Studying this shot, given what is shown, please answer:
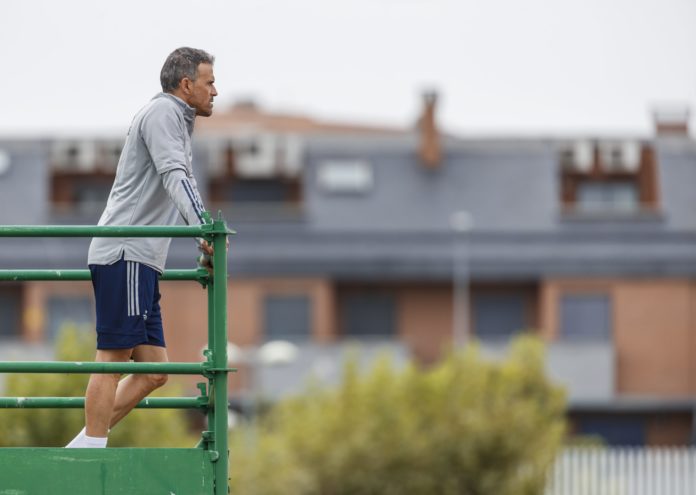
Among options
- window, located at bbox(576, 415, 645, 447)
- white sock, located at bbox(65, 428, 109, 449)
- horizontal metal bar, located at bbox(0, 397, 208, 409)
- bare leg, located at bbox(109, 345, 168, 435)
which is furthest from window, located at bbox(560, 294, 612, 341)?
horizontal metal bar, located at bbox(0, 397, 208, 409)

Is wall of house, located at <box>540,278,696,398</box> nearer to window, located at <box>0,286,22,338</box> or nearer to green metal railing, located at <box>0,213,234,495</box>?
window, located at <box>0,286,22,338</box>

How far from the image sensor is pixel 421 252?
173 ft

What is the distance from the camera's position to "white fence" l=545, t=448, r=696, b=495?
33.3 meters

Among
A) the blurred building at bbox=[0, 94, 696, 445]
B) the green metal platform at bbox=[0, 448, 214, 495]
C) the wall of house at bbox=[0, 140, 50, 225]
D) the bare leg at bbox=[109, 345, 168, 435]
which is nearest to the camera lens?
the green metal platform at bbox=[0, 448, 214, 495]

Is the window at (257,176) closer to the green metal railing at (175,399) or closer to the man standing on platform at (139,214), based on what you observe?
the man standing on platform at (139,214)

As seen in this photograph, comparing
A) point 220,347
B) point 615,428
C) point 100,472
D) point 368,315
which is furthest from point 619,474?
point 100,472

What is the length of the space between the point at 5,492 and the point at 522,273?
47.1 meters

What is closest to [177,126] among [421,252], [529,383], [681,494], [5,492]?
[5,492]

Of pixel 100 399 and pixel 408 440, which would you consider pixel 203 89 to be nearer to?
pixel 100 399

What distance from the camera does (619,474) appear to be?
33750 millimetres

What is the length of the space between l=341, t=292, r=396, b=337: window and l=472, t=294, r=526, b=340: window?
8.40 feet

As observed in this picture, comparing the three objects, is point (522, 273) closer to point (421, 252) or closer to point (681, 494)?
point (421, 252)

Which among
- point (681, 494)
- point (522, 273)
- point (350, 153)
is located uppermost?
point (350, 153)

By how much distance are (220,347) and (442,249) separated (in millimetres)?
46543
